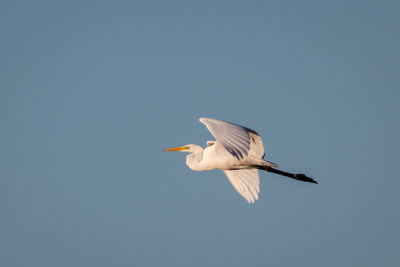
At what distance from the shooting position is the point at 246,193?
15.9 metres

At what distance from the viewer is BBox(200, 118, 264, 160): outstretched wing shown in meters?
11.5

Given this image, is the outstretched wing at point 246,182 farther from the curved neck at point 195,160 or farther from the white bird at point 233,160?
the curved neck at point 195,160

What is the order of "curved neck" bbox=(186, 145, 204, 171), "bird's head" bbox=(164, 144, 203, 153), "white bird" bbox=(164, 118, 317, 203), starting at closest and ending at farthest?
"white bird" bbox=(164, 118, 317, 203), "curved neck" bbox=(186, 145, 204, 171), "bird's head" bbox=(164, 144, 203, 153)

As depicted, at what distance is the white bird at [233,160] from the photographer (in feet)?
42.6

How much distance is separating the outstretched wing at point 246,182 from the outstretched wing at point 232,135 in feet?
7.93

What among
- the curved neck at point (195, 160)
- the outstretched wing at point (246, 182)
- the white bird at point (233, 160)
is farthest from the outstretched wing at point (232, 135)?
the outstretched wing at point (246, 182)

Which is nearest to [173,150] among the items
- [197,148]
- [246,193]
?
[197,148]

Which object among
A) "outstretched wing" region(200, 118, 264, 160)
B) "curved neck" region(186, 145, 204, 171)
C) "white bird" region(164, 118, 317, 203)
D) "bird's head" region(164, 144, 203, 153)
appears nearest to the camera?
"outstretched wing" region(200, 118, 264, 160)

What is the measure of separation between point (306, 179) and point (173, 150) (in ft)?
13.2

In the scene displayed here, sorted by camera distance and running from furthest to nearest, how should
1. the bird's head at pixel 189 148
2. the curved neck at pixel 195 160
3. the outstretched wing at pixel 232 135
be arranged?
1. the bird's head at pixel 189 148
2. the curved neck at pixel 195 160
3. the outstretched wing at pixel 232 135

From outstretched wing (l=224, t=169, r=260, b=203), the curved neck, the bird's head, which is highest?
the bird's head

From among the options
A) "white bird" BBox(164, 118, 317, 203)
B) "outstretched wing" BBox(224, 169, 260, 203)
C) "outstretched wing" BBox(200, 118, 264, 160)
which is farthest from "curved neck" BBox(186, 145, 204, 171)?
"outstretched wing" BBox(200, 118, 264, 160)

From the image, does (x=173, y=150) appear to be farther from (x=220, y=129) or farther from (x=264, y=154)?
(x=220, y=129)

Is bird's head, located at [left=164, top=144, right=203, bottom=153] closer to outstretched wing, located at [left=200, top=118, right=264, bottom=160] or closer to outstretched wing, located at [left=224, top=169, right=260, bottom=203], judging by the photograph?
outstretched wing, located at [left=224, top=169, right=260, bottom=203]
